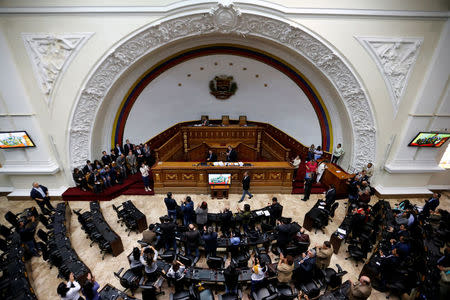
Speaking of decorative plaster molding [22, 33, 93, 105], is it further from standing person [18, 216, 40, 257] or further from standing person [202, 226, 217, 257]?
standing person [202, 226, 217, 257]

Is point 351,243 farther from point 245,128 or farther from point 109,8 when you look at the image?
point 109,8

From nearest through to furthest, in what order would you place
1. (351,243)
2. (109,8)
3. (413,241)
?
(413,241)
(351,243)
(109,8)

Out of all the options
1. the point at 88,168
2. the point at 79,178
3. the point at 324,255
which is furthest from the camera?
the point at 88,168

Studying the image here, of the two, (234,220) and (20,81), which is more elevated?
(20,81)

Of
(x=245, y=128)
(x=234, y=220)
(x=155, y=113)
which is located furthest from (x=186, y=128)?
(x=234, y=220)

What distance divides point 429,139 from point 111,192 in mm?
12207

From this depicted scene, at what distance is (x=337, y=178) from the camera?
337 inches

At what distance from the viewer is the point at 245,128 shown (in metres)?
12.5

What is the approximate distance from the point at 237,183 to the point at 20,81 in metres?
8.43

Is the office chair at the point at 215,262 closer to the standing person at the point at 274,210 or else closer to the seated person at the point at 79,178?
the standing person at the point at 274,210

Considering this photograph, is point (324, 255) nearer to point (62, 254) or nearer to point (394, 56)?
point (62, 254)

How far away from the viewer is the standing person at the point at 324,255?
4984 mm

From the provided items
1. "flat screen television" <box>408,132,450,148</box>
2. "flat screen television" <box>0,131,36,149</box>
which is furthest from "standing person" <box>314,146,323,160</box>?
"flat screen television" <box>0,131,36,149</box>

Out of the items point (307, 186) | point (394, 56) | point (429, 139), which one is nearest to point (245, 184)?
point (307, 186)
